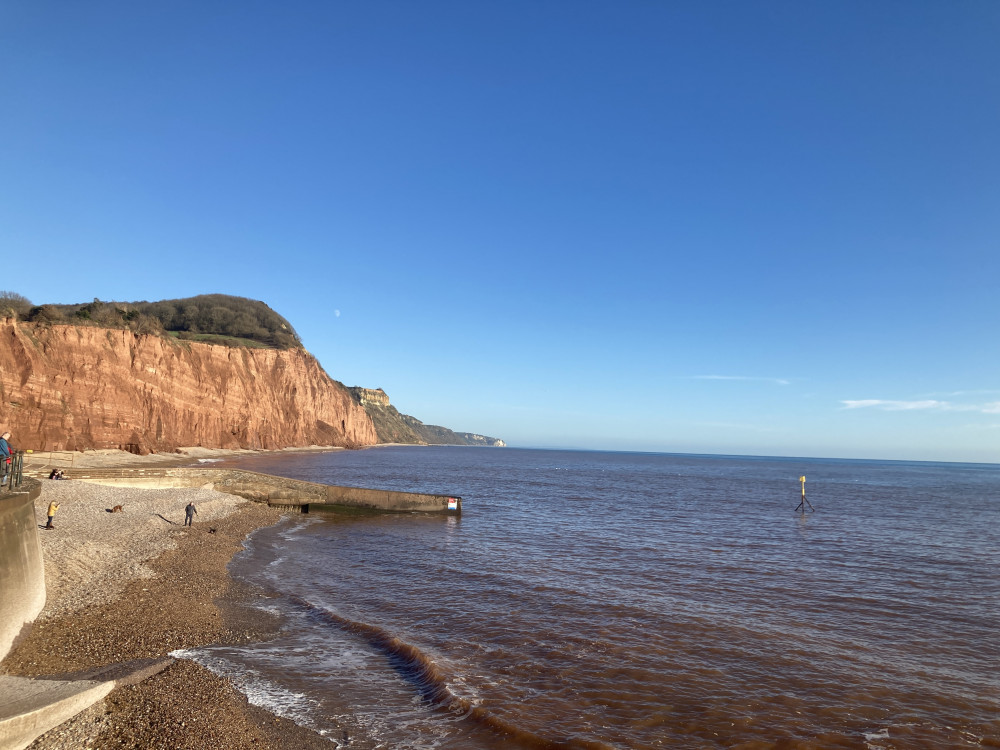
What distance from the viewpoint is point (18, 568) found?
1012 centimetres

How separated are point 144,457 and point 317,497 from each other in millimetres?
32307

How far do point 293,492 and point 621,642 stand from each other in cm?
2584

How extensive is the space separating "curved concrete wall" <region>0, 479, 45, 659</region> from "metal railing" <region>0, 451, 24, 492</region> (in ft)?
0.94

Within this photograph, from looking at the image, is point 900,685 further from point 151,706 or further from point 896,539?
point 896,539

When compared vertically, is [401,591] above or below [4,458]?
below

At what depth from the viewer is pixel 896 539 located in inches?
1118

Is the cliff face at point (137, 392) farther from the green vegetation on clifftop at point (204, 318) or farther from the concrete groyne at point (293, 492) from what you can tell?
the concrete groyne at point (293, 492)

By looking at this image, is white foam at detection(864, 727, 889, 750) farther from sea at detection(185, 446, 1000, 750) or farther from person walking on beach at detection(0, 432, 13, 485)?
person walking on beach at detection(0, 432, 13, 485)

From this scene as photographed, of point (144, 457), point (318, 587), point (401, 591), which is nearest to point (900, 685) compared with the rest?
point (401, 591)

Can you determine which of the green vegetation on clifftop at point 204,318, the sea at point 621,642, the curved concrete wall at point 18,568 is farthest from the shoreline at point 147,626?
the green vegetation on clifftop at point 204,318

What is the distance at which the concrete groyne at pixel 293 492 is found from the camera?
3300 cm

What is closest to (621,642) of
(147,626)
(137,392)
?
(147,626)

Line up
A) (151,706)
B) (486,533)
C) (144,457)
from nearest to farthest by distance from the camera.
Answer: (151,706) → (486,533) → (144,457)

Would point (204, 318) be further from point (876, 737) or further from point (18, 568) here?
point (876, 737)
